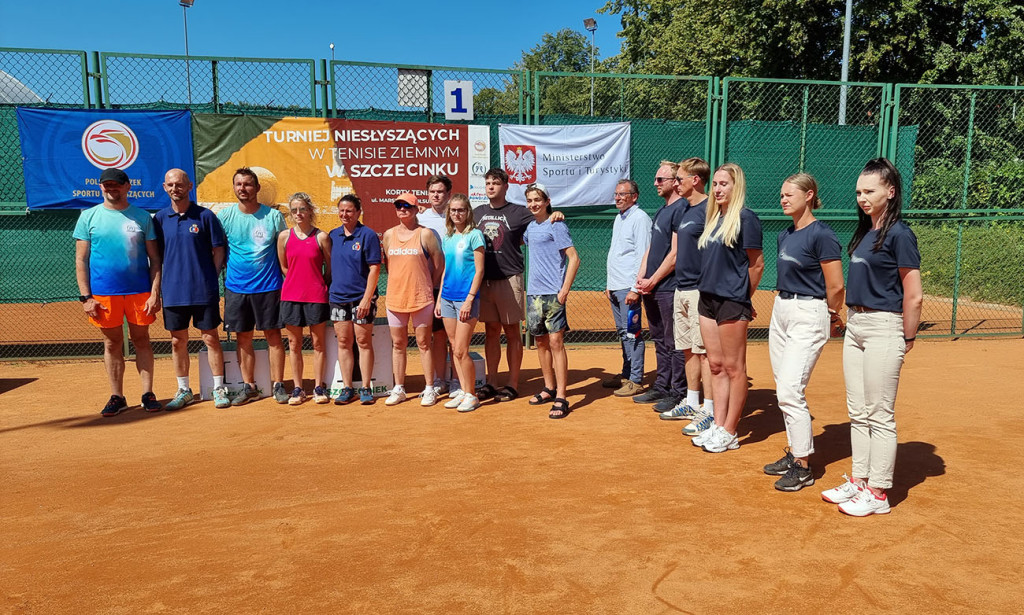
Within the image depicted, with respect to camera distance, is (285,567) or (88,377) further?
(88,377)

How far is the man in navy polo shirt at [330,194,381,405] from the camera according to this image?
6.24 meters

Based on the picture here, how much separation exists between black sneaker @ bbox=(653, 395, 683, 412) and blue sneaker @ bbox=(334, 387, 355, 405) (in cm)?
282

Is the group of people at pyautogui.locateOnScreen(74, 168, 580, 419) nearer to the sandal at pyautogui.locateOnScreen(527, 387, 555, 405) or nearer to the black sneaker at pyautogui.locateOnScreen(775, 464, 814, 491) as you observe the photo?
the sandal at pyautogui.locateOnScreen(527, 387, 555, 405)

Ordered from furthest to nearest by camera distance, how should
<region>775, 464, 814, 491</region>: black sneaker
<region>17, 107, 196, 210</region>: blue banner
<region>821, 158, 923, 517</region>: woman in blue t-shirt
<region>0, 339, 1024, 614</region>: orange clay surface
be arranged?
<region>17, 107, 196, 210</region>: blue banner → <region>775, 464, 814, 491</region>: black sneaker → <region>821, 158, 923, 517</region>: woman in blue t-shirt → <region>0, 339, 1024, 614</region>: orange clay surface

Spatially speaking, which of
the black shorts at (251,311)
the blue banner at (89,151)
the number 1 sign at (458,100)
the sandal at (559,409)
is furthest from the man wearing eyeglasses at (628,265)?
the blue banner at (89,151)

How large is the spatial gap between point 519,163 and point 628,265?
2619 millimetres

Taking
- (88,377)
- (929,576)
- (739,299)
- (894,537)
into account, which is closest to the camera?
(929,576)

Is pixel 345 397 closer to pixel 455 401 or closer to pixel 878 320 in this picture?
pixel 455 401

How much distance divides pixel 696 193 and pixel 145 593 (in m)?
4.52

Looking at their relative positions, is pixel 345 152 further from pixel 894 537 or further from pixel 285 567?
pixel 894 537

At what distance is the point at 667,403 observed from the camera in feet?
20.7

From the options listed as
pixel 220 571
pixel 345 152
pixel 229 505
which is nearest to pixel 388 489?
pixel 229 505

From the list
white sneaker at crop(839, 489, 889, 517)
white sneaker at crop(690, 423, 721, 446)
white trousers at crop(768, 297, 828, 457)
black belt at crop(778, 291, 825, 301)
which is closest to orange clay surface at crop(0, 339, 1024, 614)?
white sneaker at crop(839, 489, 889, 517)

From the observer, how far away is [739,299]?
15.8 feet
